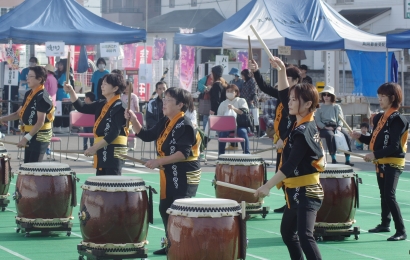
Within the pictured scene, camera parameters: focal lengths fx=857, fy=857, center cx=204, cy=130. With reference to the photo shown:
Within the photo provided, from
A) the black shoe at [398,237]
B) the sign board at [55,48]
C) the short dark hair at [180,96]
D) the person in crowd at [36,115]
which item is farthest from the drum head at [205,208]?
the sign board at [55,48]

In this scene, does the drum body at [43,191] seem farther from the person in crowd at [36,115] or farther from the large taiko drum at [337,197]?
the large taiko drum at [337,197]

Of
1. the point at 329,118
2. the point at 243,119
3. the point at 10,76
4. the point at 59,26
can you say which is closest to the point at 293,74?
the point at 329,118

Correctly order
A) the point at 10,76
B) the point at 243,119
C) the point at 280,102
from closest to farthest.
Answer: the point at 280,102, the point at 243,119, the point at 10,76

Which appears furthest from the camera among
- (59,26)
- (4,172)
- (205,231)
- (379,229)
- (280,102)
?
(59,26)

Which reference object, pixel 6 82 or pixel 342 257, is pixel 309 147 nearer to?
pixel 342 257

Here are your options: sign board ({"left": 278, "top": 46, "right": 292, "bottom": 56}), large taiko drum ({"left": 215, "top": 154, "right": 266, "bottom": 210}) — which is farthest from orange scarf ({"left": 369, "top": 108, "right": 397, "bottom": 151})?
sign board ({"left": 278, "top": 46, "right": 292, "bottom": 56})

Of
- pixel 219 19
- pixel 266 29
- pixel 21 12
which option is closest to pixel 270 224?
pixel 266 29

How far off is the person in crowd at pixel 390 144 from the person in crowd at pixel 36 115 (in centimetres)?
394

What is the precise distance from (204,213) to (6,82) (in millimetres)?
16999

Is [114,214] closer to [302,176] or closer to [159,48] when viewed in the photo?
[302,176]

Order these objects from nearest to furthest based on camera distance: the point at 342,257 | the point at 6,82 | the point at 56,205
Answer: the point at 342,257 < the point at 56,205 < the point at 6,82

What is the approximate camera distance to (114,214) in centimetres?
783

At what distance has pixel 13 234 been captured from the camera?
9727 mm

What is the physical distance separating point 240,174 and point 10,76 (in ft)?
43.7
